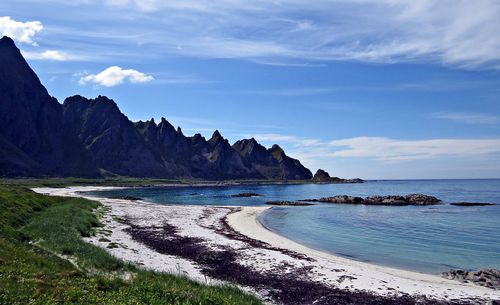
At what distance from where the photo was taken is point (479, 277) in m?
26.0

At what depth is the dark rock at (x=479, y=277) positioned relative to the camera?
24.9m

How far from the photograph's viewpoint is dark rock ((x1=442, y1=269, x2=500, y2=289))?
24.9 m

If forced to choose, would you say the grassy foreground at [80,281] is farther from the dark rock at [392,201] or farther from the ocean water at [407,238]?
the dark rock at [392,201]

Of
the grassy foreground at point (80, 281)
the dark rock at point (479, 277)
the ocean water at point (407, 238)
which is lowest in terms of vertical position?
the ocean water at point (407, 238)

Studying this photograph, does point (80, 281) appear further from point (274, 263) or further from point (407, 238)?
point (407, 238)

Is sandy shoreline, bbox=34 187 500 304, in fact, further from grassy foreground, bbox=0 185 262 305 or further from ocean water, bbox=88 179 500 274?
ocean water, bbox=88 179 500 274

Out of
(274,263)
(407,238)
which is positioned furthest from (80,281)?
(407,238)

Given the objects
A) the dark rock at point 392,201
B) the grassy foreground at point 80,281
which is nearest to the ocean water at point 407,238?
the grassy foreground at point 80,281

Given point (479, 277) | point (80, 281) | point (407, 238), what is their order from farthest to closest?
point (407, 238), point (479, 277), point (80, 281)

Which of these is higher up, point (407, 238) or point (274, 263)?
point (274, 263)

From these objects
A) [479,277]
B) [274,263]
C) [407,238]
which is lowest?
[407,238]

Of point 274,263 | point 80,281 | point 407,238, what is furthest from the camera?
point 407,238

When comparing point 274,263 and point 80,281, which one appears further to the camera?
point 274,263

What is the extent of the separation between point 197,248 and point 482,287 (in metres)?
21.2
